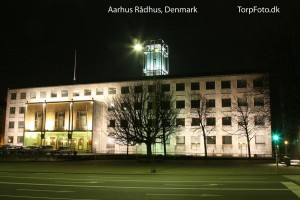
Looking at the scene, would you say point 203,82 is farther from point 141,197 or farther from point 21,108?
point 141,197

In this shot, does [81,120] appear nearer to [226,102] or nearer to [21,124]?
[21,124]

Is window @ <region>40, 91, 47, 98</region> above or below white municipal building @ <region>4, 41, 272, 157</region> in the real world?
above

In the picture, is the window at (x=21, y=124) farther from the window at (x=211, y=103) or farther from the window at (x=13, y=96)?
the window at (x=211, y=103)

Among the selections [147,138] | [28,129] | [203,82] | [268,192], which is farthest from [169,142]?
[268,192]

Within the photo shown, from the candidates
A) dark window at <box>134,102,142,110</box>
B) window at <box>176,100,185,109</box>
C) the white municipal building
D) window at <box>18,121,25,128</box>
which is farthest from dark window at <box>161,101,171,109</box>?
window at <box>18,121,25,128</box>

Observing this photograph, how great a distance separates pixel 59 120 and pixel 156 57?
3788cm

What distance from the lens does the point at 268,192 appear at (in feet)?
52.5

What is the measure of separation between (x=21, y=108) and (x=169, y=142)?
138 feet

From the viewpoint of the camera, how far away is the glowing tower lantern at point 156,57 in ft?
348

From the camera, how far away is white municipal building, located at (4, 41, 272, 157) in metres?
71.9

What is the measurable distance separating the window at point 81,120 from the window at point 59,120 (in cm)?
386

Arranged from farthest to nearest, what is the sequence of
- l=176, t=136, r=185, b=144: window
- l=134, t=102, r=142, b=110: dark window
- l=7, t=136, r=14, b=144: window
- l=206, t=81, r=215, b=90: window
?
l=7, t=136, r=14, b=144: window, l=206, t=81, r=215, b=90: window, l=176, t=136, r=185, b=144: window, l=134, t=102, r=142, b=110: dark window

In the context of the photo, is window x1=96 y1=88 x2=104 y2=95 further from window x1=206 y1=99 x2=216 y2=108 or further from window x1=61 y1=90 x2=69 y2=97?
window x1=206 y1=99 x2=216 y2=108

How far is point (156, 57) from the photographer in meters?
107
